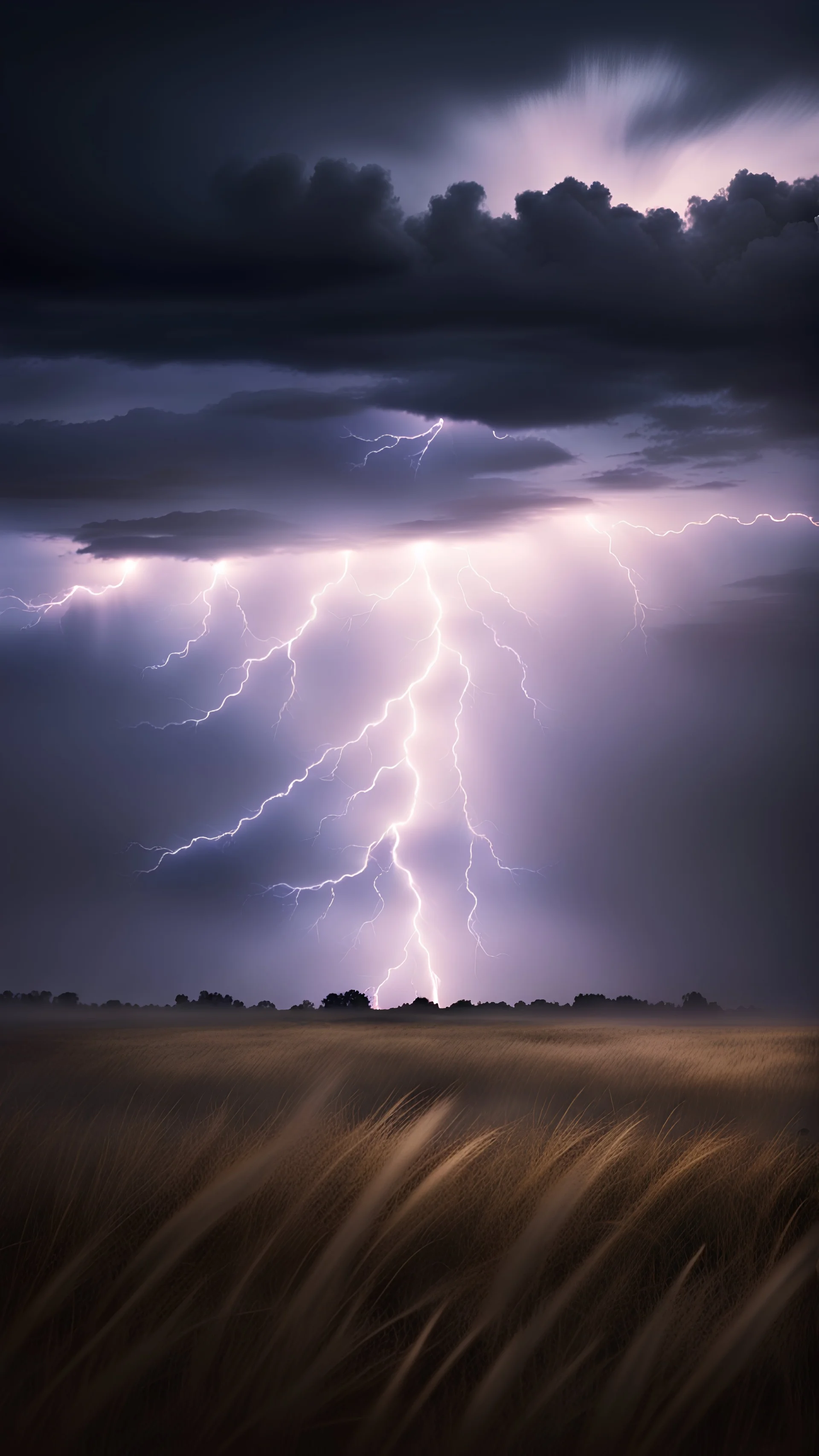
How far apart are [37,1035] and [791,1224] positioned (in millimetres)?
13038

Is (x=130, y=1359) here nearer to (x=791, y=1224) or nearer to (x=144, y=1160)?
(x=144, y=1160)

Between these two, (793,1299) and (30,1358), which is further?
(793,1299)

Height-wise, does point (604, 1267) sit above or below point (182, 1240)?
below

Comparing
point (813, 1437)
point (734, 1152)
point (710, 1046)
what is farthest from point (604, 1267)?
point (710, 1046)

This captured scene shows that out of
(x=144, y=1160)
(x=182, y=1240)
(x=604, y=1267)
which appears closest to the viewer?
(x=182, y=1240)

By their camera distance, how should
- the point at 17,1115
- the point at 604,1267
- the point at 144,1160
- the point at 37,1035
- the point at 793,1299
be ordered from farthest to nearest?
the point at 37,1035 < the point at 17,1115 < the point at 144,1160 < the point at 604,1267 < the point at 793,1299

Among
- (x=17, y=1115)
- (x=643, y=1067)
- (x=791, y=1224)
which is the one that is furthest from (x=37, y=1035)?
(x=791, y=1224)

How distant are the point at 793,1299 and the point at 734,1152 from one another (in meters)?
1.70

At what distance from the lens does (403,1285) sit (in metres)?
3.57

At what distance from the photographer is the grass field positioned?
243 cm

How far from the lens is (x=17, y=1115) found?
4.48 m

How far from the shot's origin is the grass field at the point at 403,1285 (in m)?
2.43

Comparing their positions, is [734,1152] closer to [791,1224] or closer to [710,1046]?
[791,1224]

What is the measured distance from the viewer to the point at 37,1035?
609 inches
